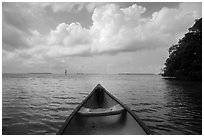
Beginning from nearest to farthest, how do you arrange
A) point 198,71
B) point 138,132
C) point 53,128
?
point 138,132
point 53,128
point 198,71

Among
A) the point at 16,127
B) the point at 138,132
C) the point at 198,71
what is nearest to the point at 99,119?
the point at 138,132

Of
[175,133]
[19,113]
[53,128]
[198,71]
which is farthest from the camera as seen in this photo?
[198,71]

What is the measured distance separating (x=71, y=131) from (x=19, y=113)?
572 cm

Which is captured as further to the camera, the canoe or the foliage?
the foliage

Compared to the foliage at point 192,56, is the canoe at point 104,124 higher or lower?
lower

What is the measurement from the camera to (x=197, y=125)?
21.5 ft

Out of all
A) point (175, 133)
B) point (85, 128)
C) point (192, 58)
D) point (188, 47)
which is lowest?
point (175, 133)

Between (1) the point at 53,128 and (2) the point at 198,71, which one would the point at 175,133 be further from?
(2) the point at 198,71

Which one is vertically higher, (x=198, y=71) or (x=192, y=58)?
(x=192, y=58)

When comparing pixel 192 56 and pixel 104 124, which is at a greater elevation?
pixel 192 56

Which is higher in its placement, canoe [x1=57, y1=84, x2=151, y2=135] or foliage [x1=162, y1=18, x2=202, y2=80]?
foliage [x1=162, y1=18, x2=202, y2=80]

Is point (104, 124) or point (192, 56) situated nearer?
point (104, 124)

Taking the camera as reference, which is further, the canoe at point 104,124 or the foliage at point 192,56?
the foliage at point 192,56

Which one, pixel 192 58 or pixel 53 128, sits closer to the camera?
pixel 53 128
